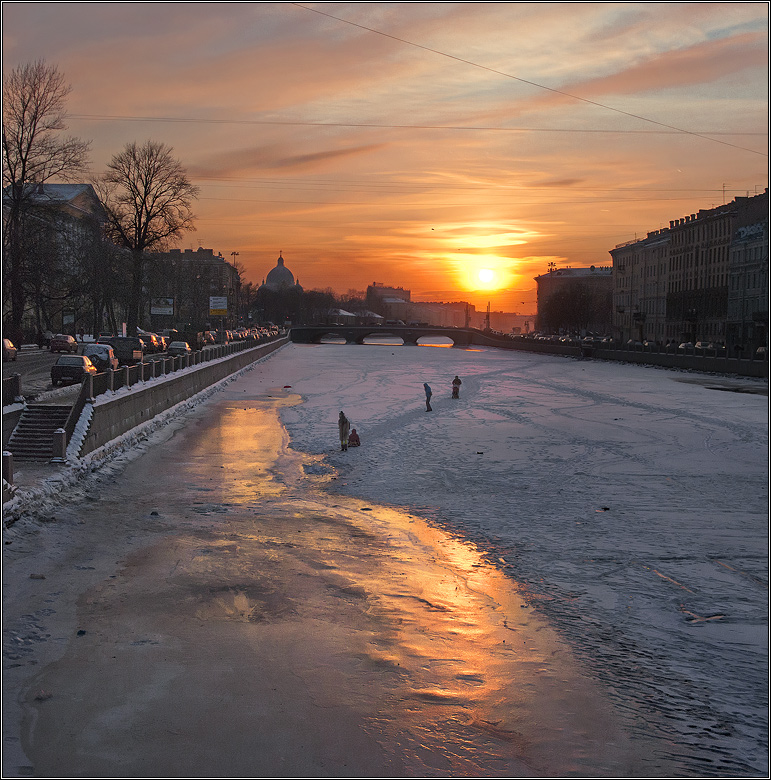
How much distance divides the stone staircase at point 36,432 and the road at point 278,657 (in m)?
4.46

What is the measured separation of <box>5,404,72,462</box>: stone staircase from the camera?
23047 mm

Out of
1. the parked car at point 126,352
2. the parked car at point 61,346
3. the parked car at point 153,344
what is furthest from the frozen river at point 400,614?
the parked car at point 153,344

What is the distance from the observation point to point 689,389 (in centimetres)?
5878

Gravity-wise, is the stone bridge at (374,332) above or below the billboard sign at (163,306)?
A: below

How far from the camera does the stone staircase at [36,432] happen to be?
23.0m

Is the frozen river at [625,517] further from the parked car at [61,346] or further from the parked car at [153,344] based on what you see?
the parked car at [153,344]

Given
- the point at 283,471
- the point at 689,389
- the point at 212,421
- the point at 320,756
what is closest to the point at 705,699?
the point at 320,756

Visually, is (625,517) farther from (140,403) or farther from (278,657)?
(140,403)

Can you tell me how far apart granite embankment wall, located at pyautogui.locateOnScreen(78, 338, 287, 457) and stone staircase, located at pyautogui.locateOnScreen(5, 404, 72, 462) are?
0.81 metres

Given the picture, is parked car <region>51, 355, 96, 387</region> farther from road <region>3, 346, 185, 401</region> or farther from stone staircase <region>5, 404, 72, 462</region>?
stone staircase <region>5, 404, 72, 462</region>

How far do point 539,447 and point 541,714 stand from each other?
21008 millimetres

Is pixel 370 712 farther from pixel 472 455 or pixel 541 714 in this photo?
pixel 472 455

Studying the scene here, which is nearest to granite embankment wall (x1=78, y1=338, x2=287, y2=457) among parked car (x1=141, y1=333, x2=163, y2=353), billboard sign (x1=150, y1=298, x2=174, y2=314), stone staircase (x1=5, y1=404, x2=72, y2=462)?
stone staircase (x1=5, y1=404, x2=72, y2=462)

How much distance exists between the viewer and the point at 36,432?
23.8 meters
